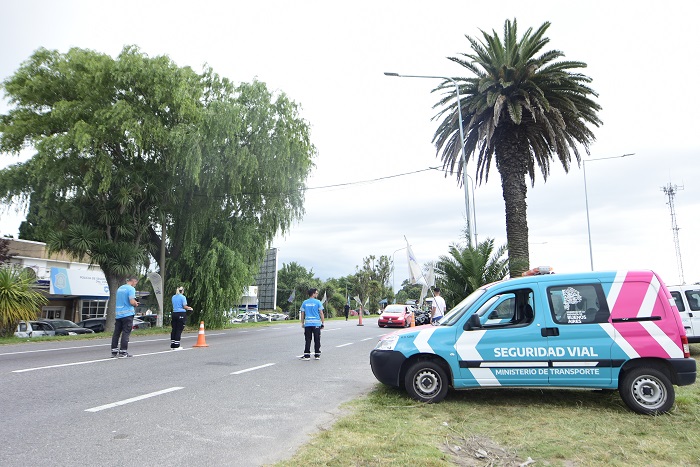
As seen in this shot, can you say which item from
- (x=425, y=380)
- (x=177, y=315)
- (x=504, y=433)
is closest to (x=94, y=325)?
(x=177, y=315)

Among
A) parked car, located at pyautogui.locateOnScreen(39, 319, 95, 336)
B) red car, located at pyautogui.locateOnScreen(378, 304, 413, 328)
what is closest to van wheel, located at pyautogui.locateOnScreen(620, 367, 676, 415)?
red car, located at pyautogui.locateOnScreen(378, 304, 413, 328)

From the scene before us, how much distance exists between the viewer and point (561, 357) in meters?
6.38

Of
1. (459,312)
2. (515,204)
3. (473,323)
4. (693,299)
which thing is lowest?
(473,323)

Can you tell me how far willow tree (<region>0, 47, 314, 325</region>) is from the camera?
→ 22.1 meters

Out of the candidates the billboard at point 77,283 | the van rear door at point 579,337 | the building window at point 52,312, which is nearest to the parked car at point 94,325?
the billboard at point 77,283

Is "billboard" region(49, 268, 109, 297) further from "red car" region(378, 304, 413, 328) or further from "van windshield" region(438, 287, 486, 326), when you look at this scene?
"van windshield" region(438, 287, 486, 326)

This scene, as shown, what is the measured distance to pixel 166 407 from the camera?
6.18 m

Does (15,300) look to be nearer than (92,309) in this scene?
Yes

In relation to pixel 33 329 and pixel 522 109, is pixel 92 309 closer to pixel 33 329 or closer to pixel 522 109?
pixel 33 329

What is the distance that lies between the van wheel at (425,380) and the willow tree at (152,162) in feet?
59.7

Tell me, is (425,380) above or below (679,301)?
Result: below

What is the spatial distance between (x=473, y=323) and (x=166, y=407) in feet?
13.8

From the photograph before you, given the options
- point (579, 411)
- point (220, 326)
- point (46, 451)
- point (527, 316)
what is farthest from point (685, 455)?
point (220, 326)

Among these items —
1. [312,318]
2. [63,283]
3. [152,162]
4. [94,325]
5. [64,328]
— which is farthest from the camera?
[63,283]
